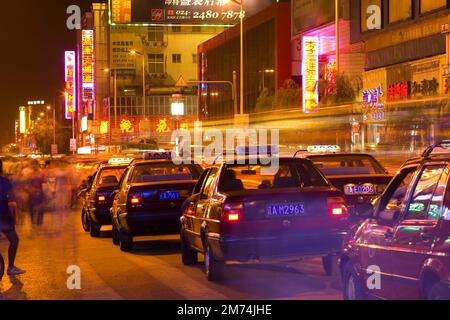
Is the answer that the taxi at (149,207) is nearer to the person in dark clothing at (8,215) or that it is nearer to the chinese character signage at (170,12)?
the person in dark clothing at (8,215)

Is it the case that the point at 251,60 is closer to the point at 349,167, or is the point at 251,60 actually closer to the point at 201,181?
the point at 349,167

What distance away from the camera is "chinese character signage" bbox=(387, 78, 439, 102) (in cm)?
3256

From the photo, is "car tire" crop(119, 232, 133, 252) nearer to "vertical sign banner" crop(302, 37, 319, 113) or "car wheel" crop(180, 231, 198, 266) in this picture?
"car wheel" crop(180, 231, 198, 266)

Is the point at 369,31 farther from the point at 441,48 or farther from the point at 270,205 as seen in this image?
the point at 270,205

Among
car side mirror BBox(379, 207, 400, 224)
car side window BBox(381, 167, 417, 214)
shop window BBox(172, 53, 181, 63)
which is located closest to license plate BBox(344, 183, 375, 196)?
car side window BBox(381, 167, 417, 214)

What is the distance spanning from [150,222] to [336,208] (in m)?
4.93

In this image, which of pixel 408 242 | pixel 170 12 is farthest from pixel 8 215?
pixel 170 12

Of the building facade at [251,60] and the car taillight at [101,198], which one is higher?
the building facade at [251,60]

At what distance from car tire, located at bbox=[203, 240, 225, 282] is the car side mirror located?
3.95 meters

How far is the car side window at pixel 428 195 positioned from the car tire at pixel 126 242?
28.4 feet

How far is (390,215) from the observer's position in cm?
686

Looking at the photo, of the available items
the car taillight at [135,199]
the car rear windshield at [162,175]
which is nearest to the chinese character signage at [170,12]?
the car rear windshield at [162,175]

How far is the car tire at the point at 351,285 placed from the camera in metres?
7.76
